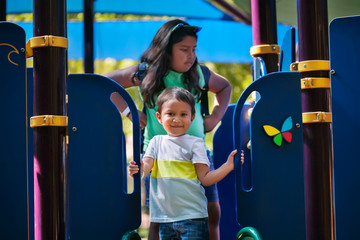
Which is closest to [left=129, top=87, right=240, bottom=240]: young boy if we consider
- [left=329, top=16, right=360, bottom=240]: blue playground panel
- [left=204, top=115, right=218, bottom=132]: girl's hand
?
[left=204, top=115, right=218, bottom=132]: girl's hand

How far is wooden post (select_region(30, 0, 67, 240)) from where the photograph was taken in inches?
115

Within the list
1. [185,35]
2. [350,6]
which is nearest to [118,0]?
[350,6]

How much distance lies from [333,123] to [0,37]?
210cm

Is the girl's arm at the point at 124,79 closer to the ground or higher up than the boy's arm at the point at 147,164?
higher up

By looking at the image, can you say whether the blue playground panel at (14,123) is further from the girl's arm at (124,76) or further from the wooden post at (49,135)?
the girl's arm at (124,76)

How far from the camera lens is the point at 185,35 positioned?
3.45 meters

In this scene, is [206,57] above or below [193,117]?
above

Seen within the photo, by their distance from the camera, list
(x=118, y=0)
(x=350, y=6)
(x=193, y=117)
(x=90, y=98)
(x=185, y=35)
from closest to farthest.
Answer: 1. (x=90, y=98)
2. (x=193, y=117)
3. (x=185, y=35)
4. (x=350, y=6)
5. (x=118, y=0)

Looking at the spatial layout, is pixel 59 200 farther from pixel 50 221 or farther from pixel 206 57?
pixel 206 57

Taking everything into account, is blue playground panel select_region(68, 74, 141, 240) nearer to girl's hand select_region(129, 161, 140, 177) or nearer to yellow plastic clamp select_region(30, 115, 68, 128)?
girl's hand select_region(129, 161, 140, 177)

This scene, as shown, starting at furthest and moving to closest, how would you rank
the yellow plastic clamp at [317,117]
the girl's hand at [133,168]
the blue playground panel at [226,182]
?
the blue playground panel at [226,182], the yellow plastic clamp at [317,117], the girl's hand at [133,168]

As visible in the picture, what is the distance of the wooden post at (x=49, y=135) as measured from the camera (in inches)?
115

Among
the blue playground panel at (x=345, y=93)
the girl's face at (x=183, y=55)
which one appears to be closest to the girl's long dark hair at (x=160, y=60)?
the girl's face at (x=183, y=55)

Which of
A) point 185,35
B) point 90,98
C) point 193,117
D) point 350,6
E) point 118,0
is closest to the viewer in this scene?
point 90,98
